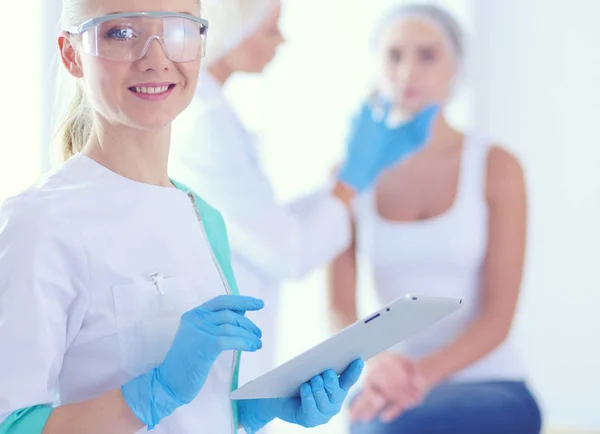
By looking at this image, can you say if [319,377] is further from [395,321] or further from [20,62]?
[20,62]

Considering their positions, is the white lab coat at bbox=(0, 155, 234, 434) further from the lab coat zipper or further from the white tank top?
the white tank top

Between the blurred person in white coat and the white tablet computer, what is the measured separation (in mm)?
719

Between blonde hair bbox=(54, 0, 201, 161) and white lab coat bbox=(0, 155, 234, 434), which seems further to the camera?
blonde hair bbox=(54, 0, 201, 161)

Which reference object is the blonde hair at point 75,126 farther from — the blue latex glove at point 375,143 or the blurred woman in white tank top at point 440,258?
the blurred woman in white tank top at point 440,258

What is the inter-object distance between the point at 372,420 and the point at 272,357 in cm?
43

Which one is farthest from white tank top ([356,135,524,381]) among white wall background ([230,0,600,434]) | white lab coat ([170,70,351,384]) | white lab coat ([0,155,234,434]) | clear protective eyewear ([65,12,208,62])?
clear protective eyewear ([65,12,208,62])

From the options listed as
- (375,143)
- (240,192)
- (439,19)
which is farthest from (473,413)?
(439,19)

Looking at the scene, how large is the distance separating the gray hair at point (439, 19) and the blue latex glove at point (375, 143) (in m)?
0.29

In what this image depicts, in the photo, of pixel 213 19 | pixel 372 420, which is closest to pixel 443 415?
pixel 372 420

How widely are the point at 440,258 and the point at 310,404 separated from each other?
4.30 ft

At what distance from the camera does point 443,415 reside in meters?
2.30

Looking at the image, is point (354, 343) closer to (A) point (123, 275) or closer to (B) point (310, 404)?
(B) point (310, 404)

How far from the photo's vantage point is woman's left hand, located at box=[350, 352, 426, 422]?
2330 millimetres

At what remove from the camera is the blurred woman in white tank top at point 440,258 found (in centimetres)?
232
